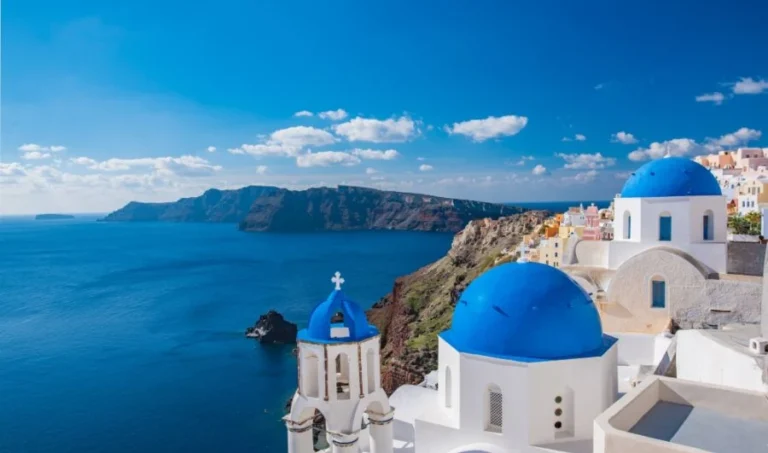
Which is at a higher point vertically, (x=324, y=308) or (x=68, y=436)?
(x=324, y=308)

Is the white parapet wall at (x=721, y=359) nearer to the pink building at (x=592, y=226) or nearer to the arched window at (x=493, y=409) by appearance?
the arched window at (x=493, y=409)


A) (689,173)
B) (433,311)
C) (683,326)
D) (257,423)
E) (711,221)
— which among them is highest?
(689,173)

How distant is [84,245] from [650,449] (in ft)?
485

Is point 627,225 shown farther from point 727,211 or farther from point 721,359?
point 727,211

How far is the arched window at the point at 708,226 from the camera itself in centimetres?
1400

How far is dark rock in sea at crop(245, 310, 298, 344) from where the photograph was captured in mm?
44531

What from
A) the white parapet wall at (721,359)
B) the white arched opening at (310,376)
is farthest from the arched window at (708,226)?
the white arched opening at (310,376)

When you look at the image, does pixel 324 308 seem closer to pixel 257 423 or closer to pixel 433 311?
pixel 257 423

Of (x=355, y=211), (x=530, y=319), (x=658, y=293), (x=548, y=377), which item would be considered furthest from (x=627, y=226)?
(x=355, y=211)

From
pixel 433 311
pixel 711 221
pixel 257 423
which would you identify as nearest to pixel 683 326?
pixel 711 221

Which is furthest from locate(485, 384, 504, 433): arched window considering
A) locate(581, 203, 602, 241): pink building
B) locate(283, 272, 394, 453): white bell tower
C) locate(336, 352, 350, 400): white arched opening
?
locate(581, 203, 602, 241): pink building

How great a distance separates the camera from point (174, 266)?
303 ft

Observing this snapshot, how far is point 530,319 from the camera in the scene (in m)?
8.44

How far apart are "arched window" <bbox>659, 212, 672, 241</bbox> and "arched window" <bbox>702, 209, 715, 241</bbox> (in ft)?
2.70
